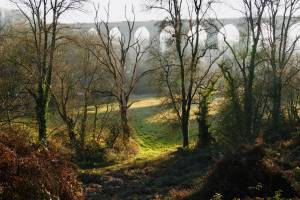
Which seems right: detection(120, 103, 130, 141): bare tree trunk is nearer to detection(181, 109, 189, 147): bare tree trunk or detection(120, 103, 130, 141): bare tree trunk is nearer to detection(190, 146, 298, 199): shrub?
detection(181, 109, 189, 147): bare tree trunk

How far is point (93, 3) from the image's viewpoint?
3797 centimetres

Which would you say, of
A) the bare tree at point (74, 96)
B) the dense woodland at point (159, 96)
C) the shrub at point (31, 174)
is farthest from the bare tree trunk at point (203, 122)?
the shrub at point (31, 174)

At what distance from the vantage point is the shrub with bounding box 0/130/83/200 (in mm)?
11461

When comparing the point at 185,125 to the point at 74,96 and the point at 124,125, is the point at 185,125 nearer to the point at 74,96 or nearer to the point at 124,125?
the point at 124,125

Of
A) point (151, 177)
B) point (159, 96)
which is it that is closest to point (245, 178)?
point (151, 177)

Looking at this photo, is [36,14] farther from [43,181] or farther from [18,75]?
[43,181]

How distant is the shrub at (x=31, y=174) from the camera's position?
11461mm

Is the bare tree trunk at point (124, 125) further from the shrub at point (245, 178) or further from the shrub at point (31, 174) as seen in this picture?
the shrub at point (31, 174)

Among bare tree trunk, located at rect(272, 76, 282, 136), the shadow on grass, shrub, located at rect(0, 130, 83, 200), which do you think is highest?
shrub, located at rect(0, 130, 83, 200)

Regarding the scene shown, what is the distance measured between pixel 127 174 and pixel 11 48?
13634mm

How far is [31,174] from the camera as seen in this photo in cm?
1184

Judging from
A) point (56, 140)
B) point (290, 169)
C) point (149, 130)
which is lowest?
point (149, 130)

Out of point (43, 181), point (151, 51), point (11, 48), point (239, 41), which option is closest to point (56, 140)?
point (11, 48)

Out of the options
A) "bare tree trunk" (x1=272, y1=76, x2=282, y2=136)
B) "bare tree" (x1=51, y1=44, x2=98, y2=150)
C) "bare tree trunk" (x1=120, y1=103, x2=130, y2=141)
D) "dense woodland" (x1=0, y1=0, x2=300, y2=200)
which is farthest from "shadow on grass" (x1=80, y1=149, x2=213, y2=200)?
"bare tree trunk" (x1=272, y1=76, x2=282, y2=136)
